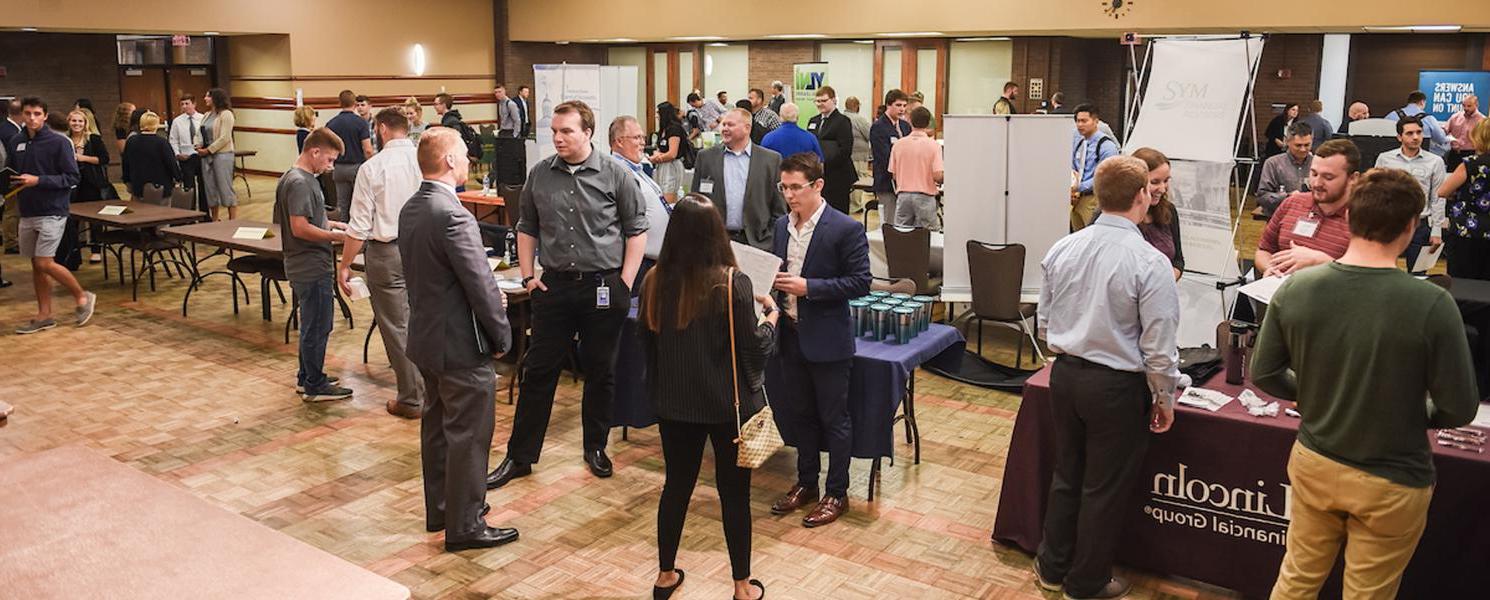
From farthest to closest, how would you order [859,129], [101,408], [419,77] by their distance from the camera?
[419,77] < [859,129] < [101,408]

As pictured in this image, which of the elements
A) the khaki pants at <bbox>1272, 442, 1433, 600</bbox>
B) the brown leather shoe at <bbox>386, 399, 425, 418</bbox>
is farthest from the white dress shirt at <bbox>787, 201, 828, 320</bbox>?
the brown leather shoe at <bbox>386, 399, 425, 418</bbox>

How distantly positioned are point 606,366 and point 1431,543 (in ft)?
9.72

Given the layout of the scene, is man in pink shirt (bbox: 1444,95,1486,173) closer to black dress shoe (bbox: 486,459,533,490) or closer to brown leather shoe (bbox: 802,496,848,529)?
brown leather shoe (bbox: 802,496,848,529)

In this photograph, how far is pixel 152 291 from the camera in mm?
9062

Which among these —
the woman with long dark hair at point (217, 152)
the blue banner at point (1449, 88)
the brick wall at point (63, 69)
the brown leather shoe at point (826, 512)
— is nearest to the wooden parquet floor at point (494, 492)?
the brown leather shoe at point (826, 512)

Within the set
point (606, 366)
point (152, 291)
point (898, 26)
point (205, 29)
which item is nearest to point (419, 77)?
point (205, 29)

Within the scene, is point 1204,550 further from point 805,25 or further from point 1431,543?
point 805,25

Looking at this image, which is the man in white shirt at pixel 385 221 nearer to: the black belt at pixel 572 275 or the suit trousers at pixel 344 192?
the black belt at pixel 572 275

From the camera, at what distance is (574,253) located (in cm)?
453

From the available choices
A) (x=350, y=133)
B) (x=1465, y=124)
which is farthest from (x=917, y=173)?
(x=1465, y=124)

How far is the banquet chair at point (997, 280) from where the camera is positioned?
21.5 feet

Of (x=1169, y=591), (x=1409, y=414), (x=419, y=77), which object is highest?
(x=419, y=77)

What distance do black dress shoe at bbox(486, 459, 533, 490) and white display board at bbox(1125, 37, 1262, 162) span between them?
3.90 metres

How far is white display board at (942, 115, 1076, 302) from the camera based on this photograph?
6.80 m
